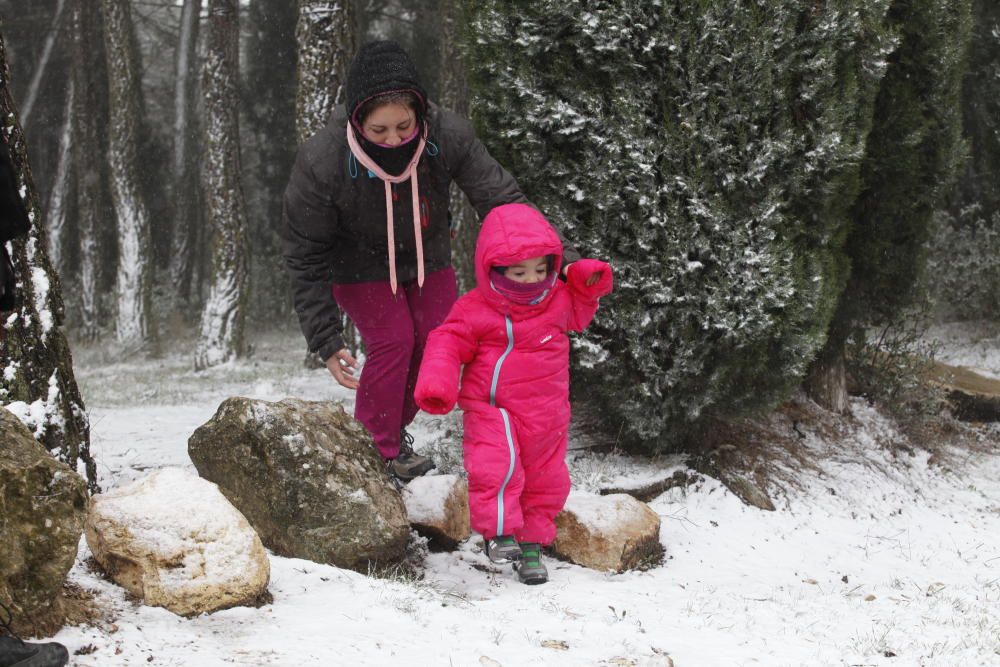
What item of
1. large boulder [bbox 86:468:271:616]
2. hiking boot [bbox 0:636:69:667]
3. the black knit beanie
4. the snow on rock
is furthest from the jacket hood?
hiking boot [bbox 0:636:69:667]

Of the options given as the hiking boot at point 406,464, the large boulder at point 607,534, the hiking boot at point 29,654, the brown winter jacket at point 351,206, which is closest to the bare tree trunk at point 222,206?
the hiking boot at point 406,464

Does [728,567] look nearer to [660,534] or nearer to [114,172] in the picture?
[660,534]

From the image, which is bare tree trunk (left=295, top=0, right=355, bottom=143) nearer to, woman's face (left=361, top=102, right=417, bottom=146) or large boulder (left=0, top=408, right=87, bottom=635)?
woman's face (left=361, top=102, right=417, bottom=146)

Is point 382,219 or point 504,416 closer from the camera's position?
point 504,416

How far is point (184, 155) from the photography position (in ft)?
Answer: 52.3

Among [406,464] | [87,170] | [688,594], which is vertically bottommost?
[688,594]

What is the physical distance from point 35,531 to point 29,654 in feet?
1.23

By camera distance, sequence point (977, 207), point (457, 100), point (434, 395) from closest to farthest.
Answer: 1. point (434, 395)
2. point (457, 100)
3. point (977, 207)

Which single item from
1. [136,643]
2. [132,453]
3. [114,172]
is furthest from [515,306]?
[114,172]

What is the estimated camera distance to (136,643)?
2.70 meters

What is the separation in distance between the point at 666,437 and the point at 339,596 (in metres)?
2.40

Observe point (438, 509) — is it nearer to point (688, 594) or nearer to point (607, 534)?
point (607, 534)

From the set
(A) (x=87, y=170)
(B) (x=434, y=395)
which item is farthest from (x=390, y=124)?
(A) (x=87, y=170)

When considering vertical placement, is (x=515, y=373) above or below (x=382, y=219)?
below
